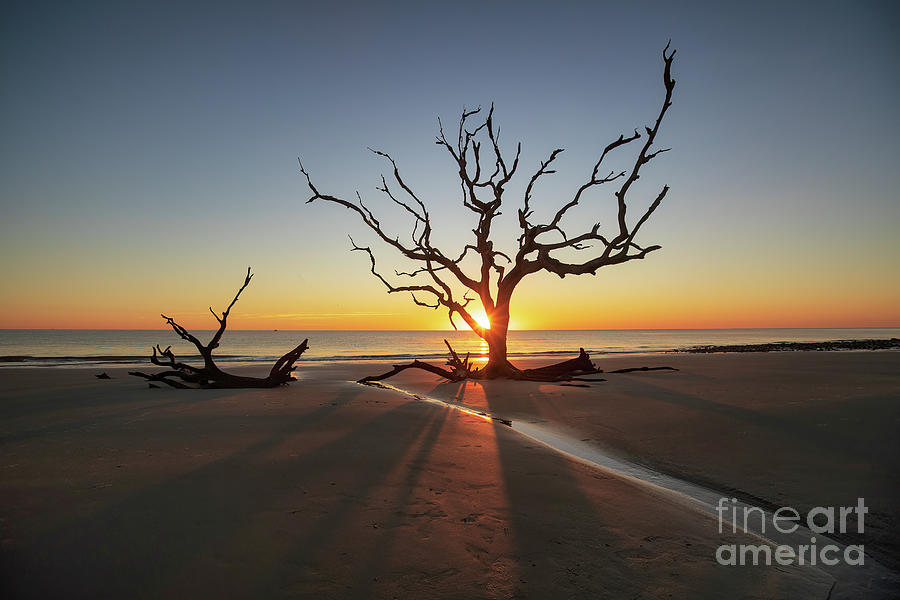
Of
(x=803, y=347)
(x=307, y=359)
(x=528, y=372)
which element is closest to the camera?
(x=528, y=372)

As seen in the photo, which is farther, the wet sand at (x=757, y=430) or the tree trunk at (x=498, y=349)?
the tree trunk at (x=498, y=349)

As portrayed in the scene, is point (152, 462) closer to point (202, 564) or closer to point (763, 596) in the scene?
point (202, 564)

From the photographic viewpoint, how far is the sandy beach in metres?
2.14

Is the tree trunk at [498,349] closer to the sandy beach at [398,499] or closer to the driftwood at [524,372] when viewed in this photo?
the driftwood at [524,372]

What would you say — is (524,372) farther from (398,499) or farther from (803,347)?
(803,347)

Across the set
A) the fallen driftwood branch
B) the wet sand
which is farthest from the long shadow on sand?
the fallen driftwood branch

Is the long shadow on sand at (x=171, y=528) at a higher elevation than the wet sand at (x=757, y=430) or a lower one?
higher

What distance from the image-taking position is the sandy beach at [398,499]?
2139mm

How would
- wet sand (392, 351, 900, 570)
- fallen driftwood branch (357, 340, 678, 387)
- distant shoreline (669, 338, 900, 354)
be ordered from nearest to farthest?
wet sand (392, 351, 900, 570)
fallen driftwood branch (357, 340, 678, 387)
distant shoreline (669, 338, 900, 354)

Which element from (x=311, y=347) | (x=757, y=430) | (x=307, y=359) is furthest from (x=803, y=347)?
(x=311, y=347)

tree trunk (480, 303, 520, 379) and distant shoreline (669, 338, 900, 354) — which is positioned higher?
tree trunk (480, 303, 520, 379)

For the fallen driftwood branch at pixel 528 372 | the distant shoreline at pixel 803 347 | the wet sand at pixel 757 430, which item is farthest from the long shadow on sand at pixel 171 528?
the distant shoreline at pixel 803 347

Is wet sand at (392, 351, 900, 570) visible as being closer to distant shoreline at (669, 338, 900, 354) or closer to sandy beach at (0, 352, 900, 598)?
sandy beach at (0, 352, 900, 598)

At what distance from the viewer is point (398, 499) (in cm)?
307
